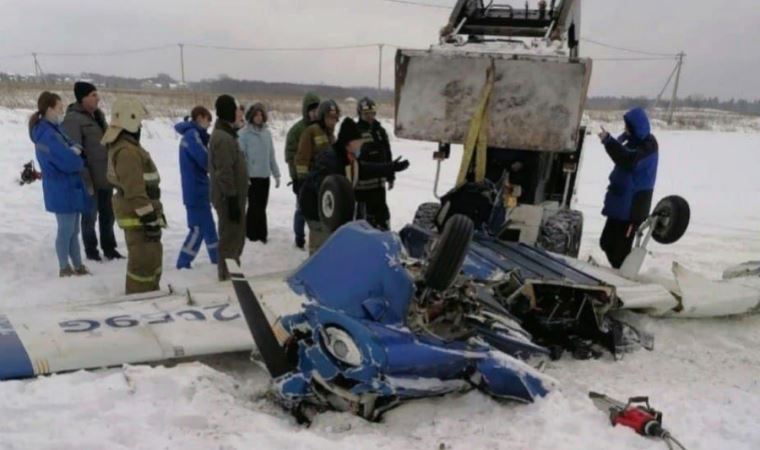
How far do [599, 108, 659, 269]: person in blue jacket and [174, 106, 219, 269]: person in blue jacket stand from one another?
13.1 feet

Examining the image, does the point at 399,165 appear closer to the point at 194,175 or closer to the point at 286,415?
the point at 194,175

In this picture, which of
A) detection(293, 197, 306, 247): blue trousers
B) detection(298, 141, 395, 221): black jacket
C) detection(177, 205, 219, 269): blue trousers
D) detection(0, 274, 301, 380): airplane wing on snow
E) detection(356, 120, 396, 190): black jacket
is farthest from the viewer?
detection(293, 197, 306, 247): blue trousers

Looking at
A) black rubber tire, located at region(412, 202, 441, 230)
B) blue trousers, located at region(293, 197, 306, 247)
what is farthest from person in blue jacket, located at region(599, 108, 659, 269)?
blue trousers, located at region(293, 197, 306, 247)

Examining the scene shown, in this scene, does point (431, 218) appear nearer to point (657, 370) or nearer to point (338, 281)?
point (657, 370)

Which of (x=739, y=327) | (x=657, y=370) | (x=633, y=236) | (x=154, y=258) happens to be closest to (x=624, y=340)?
(x=657, y=370)

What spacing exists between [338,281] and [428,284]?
2.04 feet

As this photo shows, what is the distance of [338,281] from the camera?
3.44 meters

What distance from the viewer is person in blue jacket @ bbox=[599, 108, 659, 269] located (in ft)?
21.4

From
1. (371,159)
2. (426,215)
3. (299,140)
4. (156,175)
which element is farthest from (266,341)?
(299,140)

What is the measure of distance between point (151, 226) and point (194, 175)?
1379mm

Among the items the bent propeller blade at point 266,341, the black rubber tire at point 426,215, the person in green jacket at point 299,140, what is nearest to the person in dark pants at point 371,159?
the black rubber tire at point 426,215

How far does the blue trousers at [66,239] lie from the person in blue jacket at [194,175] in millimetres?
979

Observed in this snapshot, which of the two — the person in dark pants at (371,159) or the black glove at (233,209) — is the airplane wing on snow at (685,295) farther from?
the black glove at (233,209)

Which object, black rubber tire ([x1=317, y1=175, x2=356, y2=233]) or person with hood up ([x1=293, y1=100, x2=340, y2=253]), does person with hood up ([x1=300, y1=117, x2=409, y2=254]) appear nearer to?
person with hood up ([x1=293, y1=100, x2=340, y2=253])
